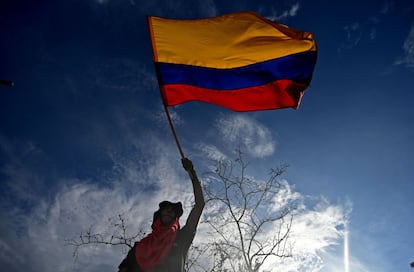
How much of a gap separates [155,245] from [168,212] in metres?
0.38

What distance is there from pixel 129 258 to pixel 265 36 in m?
3.88

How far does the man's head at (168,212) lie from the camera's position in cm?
335

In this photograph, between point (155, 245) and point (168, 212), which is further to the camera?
point (168, 212)

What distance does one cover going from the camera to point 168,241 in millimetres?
3146

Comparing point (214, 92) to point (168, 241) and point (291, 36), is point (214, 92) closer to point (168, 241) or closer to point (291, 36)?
point (291, 36)

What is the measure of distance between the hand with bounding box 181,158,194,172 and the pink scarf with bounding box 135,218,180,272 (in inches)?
22.9

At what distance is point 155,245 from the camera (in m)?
3.17

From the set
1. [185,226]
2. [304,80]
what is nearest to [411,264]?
[304,80]

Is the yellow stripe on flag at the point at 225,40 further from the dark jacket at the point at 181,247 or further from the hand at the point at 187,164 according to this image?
the dark jacket at the point at 181,247

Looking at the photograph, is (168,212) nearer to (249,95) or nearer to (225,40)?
(249,95)

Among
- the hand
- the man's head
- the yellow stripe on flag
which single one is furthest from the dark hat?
the yellow stripe on flag

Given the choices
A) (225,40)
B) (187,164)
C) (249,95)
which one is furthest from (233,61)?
(187,164)

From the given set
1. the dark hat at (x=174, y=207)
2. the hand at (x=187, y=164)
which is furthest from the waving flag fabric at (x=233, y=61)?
the dark hat at (x=174, y=207)

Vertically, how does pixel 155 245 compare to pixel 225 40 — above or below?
below
